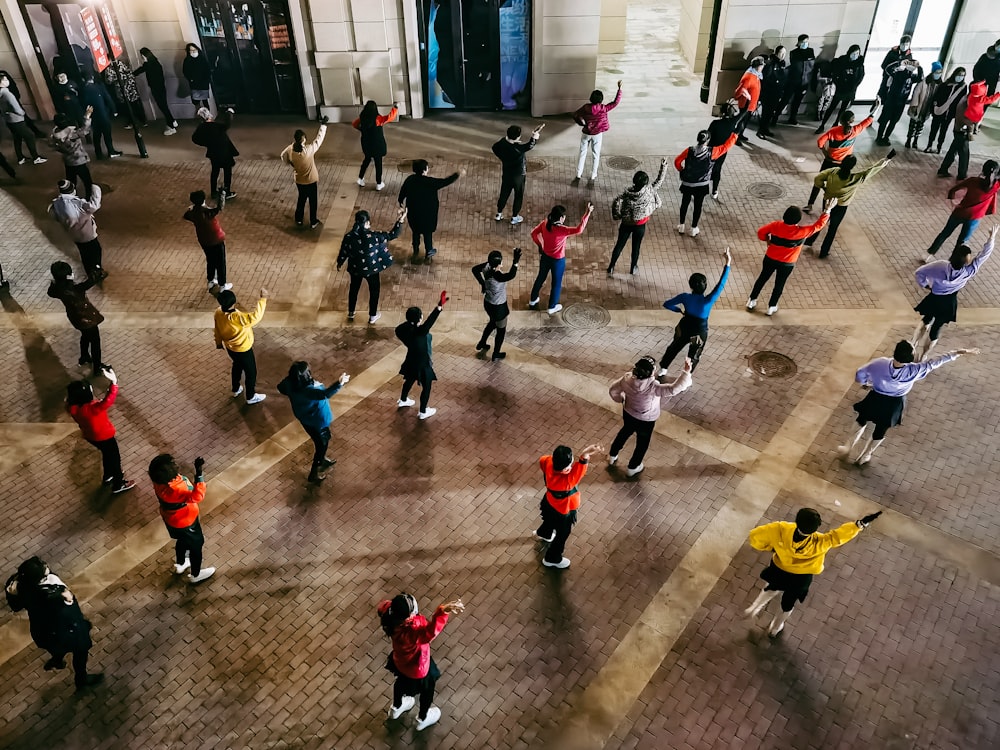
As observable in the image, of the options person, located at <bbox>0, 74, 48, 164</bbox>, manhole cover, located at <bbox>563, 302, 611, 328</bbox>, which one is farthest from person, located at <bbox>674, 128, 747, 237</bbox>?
person, located at <bbox>0, 74, 48, 164</bbox>

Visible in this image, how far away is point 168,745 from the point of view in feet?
20.3

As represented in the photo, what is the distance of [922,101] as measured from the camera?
15.3m

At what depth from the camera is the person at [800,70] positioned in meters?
16.1

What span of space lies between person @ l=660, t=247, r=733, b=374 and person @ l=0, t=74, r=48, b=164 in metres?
13.7

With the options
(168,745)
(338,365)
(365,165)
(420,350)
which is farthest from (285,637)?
(365,165)

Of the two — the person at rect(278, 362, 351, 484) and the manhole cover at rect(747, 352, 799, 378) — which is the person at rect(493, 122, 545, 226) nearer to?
the manhole cover at rect(747, 352, 799, 378)

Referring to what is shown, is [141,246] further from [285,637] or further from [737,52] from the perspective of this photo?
[737,52]

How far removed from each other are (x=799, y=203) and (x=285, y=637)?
11.9m

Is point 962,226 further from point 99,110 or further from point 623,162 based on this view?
point 99,110

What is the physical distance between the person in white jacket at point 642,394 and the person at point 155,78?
1372cm

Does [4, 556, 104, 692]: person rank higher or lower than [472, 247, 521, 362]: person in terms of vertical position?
lower

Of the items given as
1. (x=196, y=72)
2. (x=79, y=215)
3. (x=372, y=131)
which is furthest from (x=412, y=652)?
(x=196, y=72)

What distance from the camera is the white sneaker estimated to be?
20.3 ft

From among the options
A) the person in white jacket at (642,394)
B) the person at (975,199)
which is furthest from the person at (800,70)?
the person in white jacket at (642,394)
